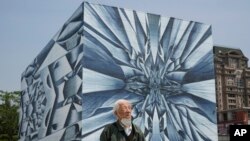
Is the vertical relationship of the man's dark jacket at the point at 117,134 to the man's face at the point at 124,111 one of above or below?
below

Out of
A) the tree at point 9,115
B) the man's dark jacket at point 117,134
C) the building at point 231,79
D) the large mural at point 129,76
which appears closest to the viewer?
the man's dark jacket at point 117,134

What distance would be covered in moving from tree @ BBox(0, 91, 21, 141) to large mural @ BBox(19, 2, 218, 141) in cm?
1826

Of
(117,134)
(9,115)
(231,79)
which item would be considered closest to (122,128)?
(117,134)

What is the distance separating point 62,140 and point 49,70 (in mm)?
5755

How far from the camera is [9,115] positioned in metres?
50.7

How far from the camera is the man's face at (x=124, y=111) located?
5332 mm

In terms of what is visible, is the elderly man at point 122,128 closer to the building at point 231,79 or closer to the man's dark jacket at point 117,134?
the man's dark jacket at point 117,134

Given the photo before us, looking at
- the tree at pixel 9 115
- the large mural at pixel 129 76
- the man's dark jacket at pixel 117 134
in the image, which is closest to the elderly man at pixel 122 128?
the man's dark jacket at pixel 117 134

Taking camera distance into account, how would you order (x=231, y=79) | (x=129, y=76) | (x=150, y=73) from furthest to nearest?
(x=231, y=79) < (x=150, y=73) < (x=129, y=76)

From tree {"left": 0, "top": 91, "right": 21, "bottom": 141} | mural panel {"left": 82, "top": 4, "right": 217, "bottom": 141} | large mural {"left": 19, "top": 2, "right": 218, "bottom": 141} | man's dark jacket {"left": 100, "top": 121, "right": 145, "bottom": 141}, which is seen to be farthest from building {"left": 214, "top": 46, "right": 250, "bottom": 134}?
man's dark jacket {"left": 100, "top": 121, "right": 145, "bottom": 141}

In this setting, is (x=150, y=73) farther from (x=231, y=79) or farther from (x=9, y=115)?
(x=231, y=79)

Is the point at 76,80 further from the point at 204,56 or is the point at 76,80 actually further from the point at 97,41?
the point at 204,56

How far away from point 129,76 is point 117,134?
22.4 metres

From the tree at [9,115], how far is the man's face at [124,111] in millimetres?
46335
